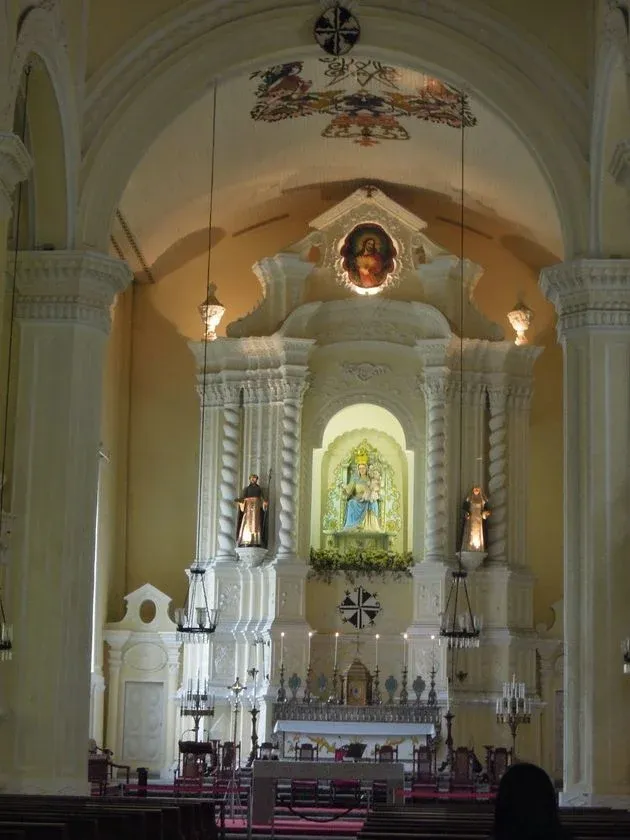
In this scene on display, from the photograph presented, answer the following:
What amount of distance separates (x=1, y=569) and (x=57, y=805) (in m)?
4.82

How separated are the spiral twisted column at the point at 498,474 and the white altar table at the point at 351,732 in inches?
112

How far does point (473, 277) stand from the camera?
77.3 feet

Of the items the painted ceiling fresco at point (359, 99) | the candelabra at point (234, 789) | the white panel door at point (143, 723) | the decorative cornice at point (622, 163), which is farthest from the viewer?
the white panel door at point (143, 723)

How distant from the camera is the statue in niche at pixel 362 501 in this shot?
23.5m

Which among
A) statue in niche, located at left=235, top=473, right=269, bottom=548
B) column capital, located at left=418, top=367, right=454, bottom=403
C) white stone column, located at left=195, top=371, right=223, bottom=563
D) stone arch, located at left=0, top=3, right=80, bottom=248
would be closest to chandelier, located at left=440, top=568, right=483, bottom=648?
column capital, located at left=418, top=367, right=454, bottom=403

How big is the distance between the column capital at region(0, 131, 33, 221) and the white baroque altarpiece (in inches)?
428

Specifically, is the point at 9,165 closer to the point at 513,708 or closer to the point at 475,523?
the point at 513,708

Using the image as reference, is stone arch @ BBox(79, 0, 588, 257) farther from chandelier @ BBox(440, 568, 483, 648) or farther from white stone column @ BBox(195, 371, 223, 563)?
white stone column @ BBox(195, 371, 223, 563)

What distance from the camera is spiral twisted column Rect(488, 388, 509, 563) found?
22906 millimetres

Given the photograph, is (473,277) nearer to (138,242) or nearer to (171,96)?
(138,242)

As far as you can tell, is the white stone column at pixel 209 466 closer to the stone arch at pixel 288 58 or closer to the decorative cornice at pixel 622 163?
the stone arch at pixel 288 58

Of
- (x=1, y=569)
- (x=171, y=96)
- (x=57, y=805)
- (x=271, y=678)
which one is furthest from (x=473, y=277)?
(x=57, y=805)

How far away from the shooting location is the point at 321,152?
23.3 meters

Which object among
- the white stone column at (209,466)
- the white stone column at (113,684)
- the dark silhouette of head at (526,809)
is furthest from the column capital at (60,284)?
the dark silhouette of head at (526,809)
